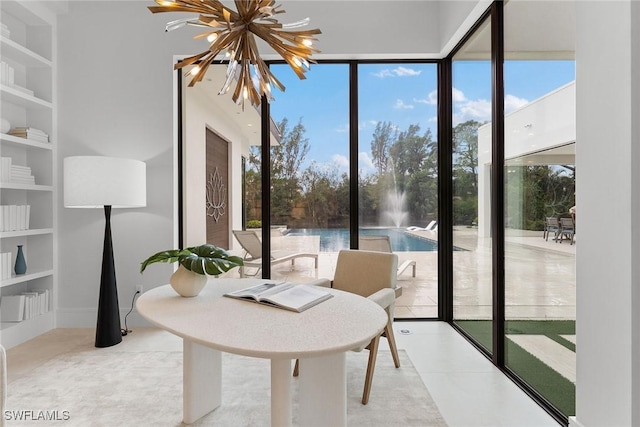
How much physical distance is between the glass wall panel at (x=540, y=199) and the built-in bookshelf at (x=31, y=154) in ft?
12.5

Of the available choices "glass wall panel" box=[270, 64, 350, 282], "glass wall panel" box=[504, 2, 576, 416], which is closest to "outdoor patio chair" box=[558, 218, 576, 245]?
"glass wall panel" box=[504, 2, 576, 416]

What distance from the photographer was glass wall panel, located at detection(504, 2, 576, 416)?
6.05ft

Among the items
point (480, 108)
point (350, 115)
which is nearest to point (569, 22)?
point (480, 108)

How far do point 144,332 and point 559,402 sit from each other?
3132mm

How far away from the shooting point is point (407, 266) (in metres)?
3.39

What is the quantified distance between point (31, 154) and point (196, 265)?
271 cm

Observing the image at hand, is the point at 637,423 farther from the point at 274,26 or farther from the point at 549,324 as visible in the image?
the point at 274,26

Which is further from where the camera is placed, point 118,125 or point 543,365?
point 118,125

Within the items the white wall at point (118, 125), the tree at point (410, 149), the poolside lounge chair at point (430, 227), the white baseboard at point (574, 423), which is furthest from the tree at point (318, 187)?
the white baseboard at point (574, 423)

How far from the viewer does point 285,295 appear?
65.4 inches

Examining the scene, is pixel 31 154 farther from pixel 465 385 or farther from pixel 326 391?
pixel 465 385

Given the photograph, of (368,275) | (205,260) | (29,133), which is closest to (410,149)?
(368,275)

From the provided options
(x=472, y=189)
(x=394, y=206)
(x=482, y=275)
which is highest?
(x=472, y=189)

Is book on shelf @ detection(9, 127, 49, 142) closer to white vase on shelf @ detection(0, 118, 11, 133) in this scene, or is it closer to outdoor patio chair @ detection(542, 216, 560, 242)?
white vase on shelf @ detection(0, 118, 11, 133)
